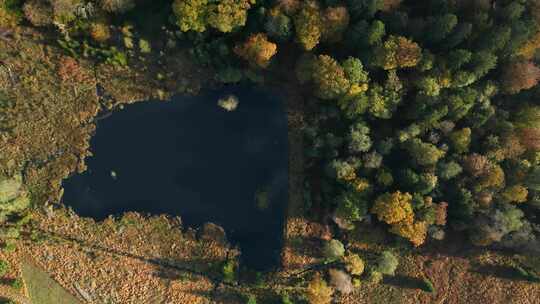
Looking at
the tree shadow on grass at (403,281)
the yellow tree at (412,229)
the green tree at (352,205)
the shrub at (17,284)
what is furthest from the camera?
the tree shadow on grass at (403,281)

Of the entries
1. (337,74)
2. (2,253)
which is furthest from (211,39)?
(2,253)

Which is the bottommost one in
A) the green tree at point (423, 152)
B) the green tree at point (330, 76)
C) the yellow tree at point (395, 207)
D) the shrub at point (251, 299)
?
the shrub at point (251, 299)

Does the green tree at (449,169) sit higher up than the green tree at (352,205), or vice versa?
the green tree at (449,169)

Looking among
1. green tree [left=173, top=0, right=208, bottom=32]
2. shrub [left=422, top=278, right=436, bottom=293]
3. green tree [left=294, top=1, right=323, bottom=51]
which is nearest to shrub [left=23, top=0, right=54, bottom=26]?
green tree [left=173, top=0, right=208, bottom=32]

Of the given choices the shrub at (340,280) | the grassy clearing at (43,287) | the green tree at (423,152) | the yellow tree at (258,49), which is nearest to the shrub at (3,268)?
the grassy clearing at (43,287)

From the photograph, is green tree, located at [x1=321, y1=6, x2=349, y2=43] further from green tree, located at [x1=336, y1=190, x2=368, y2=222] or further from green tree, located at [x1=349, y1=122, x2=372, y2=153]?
green tree, located at [x1=336, y1=190, x2=368, y2=222]

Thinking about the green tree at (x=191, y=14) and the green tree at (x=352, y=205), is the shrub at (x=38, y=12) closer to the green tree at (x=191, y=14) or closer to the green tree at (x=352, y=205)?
the green tree at (x=191, y=14)

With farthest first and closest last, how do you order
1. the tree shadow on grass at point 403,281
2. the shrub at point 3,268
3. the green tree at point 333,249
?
the tree shadow on grass at point 403,281 → the shrub at point 3,268 → the green tree at point 333,249
